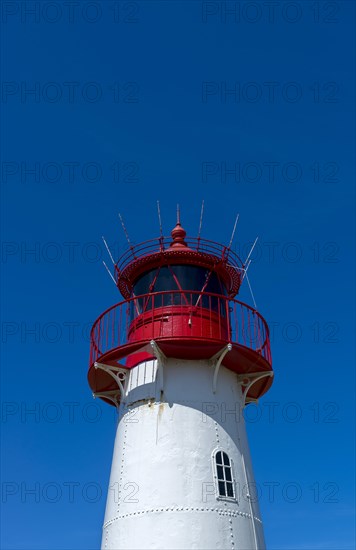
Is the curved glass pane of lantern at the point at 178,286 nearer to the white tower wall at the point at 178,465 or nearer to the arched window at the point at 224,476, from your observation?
the white tower wall at the point at 178,465

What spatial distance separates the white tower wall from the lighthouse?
26 millimetres

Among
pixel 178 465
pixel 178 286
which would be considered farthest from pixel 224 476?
pixel 178 286

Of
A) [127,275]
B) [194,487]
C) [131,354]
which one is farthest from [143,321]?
[194,487]

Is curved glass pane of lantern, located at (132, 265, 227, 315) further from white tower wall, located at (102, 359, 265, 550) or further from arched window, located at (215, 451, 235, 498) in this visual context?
arched window, located at (215, 451, 235, 498)

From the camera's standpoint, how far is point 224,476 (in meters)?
14.9

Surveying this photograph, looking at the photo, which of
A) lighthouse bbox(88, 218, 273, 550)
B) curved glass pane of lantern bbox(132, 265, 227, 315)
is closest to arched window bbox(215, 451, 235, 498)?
lighthouse bbox(88, 218, 273, 550)

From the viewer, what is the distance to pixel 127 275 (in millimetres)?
18703

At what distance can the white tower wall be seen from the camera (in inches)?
548

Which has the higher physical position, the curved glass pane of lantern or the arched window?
the curved glass pane of lantern

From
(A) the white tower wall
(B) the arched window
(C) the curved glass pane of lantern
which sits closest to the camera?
(A) the white tower wall

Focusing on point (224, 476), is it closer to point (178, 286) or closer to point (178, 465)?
point (178, 465)

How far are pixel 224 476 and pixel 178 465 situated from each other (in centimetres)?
123

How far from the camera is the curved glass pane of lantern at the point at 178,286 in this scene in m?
17.0

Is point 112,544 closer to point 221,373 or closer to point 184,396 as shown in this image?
point 184,396
